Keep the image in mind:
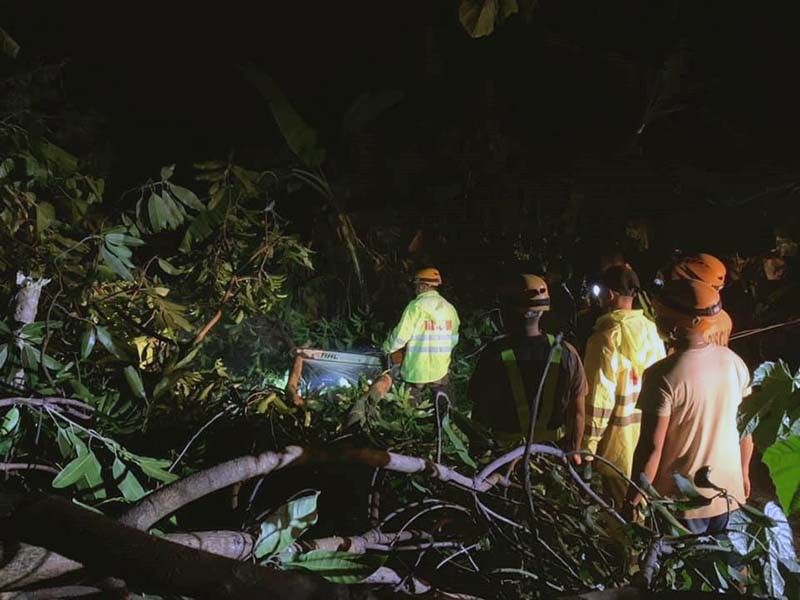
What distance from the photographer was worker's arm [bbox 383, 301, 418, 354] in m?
4.98

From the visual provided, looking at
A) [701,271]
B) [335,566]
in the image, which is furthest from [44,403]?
[701,271]

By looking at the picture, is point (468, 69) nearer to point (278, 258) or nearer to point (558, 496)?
point (278, 258)

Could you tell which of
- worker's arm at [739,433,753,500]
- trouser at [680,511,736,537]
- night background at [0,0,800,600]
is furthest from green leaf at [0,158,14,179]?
worker's arm at [739,433,753,500]

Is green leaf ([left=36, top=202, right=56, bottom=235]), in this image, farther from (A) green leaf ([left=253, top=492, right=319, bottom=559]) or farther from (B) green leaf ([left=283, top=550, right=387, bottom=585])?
(B) green leaf ([left=283, top=550, right=387, bottom=585])

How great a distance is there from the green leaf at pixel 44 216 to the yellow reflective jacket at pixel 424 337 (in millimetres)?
2980

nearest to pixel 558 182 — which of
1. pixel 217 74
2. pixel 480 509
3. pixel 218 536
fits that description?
pixel 217 74

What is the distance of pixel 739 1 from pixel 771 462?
6193 mm

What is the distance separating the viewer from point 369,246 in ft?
23.6

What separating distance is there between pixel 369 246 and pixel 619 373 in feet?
13.2

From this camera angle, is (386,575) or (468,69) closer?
(386,575)

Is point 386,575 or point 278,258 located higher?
point 386,575

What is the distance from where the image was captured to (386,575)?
148cm

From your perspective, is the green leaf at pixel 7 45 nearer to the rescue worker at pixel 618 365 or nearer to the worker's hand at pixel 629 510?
the worker's hand at pixel 629 510

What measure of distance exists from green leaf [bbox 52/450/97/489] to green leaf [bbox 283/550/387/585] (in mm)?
659
